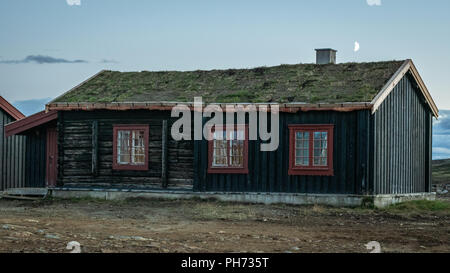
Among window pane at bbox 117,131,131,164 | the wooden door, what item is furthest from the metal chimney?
the wooden door

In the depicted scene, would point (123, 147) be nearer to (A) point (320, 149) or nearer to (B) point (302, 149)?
(B) point (302, 149)

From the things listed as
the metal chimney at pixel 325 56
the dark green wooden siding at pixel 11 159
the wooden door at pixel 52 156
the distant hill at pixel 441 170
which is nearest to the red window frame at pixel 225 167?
the metal chimney at pixel 325 56

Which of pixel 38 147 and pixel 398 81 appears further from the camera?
pixel 38 147

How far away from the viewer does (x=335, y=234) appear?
15008mm

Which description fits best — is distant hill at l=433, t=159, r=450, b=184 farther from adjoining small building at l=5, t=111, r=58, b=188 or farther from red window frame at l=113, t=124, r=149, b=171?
adjoining small building at l=5, t=111, r=58, b=188

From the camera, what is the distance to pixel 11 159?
29.2m

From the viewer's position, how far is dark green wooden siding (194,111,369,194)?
2125cm

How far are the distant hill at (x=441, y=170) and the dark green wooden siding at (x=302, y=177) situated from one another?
25.1 metres

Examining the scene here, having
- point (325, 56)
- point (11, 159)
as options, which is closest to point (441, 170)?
point (325, 56)

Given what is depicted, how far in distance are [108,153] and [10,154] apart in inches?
264

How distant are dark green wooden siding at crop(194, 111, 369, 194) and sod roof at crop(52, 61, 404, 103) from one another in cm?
60

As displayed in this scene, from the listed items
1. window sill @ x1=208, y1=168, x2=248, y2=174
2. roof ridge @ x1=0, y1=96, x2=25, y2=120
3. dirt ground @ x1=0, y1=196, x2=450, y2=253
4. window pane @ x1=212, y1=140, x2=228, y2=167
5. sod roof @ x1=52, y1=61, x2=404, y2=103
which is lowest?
dirt ground @ x1=0, y1=196, x2=450, y2=253
